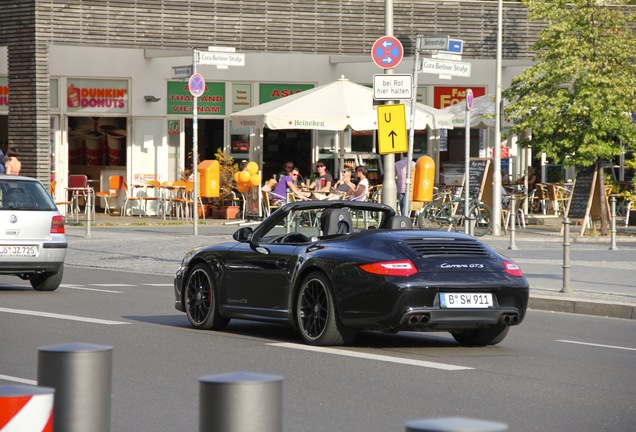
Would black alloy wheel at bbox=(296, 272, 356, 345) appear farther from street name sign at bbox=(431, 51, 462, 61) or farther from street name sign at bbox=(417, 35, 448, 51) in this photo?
street name sign at bbox=(431, 51, 462, 61)

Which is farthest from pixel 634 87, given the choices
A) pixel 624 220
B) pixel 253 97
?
pixel 253 97

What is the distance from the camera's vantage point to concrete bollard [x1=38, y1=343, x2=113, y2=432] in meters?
4.91

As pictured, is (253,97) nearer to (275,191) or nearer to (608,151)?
(275,191)

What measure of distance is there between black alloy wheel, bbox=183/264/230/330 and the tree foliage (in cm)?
1587

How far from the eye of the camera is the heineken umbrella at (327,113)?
29.7 m

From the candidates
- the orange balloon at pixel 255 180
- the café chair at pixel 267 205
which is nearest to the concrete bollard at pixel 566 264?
the café chair at pixel 267 205

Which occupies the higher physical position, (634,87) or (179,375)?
(634,87)

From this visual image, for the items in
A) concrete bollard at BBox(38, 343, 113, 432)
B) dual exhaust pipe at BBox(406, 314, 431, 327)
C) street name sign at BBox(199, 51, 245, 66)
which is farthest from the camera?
street name sign at BBox(199, 51, 245, 66)

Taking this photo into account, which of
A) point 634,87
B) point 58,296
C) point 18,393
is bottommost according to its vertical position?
point 58,296

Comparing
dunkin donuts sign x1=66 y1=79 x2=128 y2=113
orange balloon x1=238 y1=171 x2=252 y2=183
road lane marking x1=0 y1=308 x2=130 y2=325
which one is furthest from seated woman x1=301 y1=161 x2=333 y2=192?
road lane marking x1=0 y1=308 x2=130 y2=325

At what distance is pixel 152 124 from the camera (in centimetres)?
3500

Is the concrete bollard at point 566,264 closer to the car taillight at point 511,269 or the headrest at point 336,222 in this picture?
the headrest at point 336,222

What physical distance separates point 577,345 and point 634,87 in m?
16.7

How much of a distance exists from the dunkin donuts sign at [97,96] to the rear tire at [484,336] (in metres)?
23.7
